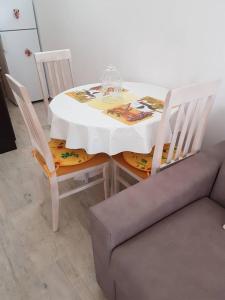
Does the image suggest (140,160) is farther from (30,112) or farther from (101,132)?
(30,112)

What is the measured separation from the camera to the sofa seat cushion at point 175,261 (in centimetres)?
86

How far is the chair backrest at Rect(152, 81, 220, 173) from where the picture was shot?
3.72ft

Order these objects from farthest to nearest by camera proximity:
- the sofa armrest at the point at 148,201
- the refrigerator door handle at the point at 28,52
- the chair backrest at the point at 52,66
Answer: the refrigerator door handle at the point at 28,52 < the chair backrest at the point at 52,66 < the sofa armrest at the point at 148,201

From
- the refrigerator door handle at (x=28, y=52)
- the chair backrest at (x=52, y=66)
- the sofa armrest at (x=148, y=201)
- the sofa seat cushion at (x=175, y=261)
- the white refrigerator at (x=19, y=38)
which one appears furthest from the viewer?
the refrigerator door handle at (x=28, y=52)

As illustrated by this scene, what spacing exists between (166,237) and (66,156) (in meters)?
0.84

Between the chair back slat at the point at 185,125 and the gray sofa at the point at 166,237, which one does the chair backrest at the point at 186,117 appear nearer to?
the chair back slat at the point at 185,125

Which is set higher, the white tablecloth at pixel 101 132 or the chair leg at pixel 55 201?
the white tablecloth at pixel 101 132

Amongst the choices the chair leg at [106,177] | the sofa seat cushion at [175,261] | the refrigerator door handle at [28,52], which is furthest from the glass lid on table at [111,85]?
the refrigerator door handle at [28,52]

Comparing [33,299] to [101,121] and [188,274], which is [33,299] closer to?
[188,274]

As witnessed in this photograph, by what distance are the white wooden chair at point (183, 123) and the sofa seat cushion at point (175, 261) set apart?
1.15 feet

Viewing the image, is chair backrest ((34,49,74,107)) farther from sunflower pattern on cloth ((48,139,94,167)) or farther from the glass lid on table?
sunflower pattern on cloth ((48,139,94,167))

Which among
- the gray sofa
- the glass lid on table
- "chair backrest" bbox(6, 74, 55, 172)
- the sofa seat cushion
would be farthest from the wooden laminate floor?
Result: the glass lid on table

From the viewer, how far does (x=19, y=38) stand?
338cm

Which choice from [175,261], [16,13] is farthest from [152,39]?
[16,13]
